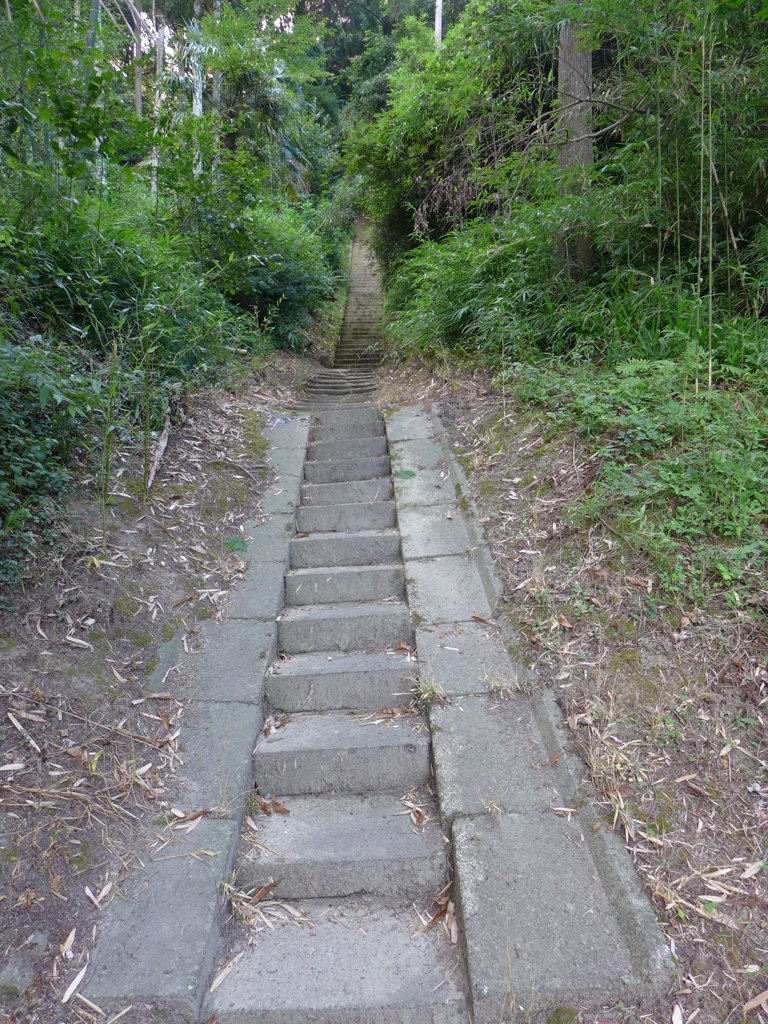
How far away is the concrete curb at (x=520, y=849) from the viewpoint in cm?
168

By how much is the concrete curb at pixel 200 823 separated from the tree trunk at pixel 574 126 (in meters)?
3.27

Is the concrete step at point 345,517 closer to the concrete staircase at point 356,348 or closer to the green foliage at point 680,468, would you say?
the concrete staircase at point 356,348

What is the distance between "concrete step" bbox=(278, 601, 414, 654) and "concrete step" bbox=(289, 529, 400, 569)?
1.95 ft

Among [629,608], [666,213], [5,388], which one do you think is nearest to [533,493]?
[629,608]

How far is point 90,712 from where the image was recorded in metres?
2.37

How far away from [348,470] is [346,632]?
182 centimetres

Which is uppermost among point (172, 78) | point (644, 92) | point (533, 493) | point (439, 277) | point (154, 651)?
point (172, 78)

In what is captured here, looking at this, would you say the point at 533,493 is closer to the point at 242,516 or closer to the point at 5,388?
the point at 242,516

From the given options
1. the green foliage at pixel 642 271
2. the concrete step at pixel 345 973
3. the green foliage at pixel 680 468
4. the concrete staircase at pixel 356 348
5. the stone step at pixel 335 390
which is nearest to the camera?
the concrete step at pixel 345 973

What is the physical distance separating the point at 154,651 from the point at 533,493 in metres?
2.12

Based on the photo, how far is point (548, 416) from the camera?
3916 mm

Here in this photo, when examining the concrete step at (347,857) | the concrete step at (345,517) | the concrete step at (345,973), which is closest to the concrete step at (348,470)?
the concrete step at (345,517)

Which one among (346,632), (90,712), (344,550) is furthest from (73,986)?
(344,550)

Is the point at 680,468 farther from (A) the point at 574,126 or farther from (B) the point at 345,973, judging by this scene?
(A) the point at 574,126
